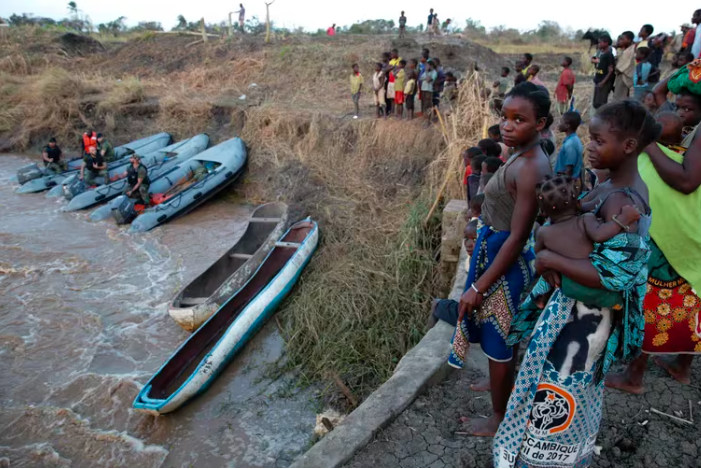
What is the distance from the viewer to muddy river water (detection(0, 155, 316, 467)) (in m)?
4.66

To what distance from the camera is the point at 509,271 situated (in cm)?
217

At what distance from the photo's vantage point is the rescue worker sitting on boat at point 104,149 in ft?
38.1

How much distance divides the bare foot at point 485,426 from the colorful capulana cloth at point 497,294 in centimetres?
48

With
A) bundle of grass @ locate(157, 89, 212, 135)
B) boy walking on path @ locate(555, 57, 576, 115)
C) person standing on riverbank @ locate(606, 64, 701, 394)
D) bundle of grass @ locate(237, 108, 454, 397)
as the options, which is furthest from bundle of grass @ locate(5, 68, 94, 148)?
person standing on riverbank @ locate(606, 64, 701, 394)

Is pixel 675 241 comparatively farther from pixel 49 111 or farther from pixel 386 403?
pixel 49 111

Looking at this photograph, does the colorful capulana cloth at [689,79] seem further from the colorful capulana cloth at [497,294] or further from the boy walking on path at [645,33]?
the boy walking on path at [645,33]

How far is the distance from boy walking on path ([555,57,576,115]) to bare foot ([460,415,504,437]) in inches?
282

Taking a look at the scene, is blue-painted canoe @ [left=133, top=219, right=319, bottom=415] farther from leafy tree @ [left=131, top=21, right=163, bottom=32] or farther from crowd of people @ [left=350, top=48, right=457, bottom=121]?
leafy tree @ [left=131, top=21, right=163, bottom=32]

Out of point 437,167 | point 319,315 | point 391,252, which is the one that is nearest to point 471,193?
point 391,252

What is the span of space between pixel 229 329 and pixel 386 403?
3.44 meters

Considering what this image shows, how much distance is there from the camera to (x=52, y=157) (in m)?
12.4

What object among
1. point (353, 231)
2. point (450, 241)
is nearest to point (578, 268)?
point (450, 241)

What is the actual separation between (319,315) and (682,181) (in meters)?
4.27

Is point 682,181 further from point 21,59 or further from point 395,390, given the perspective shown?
point 21,59
